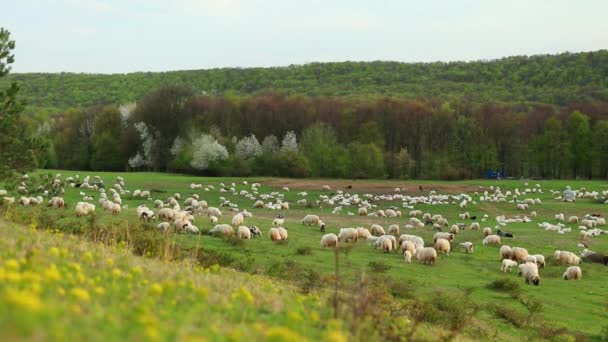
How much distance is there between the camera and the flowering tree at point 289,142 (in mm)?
91812

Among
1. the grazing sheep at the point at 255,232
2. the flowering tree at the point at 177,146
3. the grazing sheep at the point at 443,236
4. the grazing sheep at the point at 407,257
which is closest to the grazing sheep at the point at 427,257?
the grazing sheep at the point at 407,257

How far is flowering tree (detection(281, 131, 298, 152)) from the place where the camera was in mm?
91812

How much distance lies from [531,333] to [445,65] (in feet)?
570

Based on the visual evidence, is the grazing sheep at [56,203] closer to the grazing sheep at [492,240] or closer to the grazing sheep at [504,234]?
the grazing sheep at [492,240]

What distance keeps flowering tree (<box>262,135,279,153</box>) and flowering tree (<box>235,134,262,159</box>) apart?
51.1 inches

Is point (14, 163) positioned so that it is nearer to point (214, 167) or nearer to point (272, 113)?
point (214, 167)

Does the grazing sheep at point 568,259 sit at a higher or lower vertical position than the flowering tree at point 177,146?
lower

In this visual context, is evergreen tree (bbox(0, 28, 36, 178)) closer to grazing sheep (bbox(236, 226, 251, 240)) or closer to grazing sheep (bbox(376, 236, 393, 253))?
grazing sheep (bbox(236, 226, 251, 240))

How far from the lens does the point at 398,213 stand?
1734 inches

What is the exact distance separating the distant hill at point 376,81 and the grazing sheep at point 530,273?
4309 inches

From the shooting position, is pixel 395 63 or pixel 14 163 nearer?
pixel 14 163

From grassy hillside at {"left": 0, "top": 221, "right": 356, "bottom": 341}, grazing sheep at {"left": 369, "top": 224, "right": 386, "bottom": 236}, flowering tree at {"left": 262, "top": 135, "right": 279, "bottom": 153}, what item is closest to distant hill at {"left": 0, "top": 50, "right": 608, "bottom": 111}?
flowering tree at {"left": 262, "top": 135, "right": 279, "bottom": 153}

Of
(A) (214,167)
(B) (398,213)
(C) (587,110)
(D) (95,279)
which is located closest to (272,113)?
(A) (214,167)

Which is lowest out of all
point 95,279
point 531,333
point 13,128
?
point 531,333
